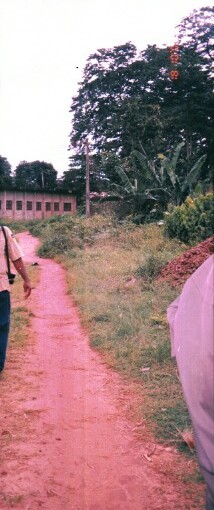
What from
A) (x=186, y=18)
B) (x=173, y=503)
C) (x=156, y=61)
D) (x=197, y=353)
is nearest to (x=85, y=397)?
(x=173, y=503)

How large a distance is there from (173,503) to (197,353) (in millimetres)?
1172

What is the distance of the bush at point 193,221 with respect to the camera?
13.9 m

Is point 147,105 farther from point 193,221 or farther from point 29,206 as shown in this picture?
point 29,206

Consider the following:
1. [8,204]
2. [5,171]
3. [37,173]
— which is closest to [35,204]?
[8,204]

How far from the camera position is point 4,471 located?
3.02 meters

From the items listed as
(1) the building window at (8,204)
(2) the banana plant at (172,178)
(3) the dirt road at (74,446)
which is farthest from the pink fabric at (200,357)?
(1) the building window at (8,204)

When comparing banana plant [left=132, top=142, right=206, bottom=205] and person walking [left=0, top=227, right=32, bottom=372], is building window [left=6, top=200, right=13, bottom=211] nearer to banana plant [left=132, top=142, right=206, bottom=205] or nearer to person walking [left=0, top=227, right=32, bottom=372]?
banana plant [left=132, top=142, right=206, bottom=205]

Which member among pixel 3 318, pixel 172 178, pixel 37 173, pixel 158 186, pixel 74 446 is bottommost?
pixel 74 446

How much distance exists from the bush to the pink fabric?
11433 millimetres

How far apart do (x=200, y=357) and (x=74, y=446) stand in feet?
5.76

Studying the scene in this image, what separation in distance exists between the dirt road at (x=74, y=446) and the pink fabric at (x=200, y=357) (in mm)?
907

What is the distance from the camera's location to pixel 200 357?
79.0 inches
